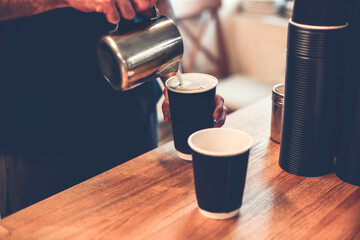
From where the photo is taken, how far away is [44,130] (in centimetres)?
115

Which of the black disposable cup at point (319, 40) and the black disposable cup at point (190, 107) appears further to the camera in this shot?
the black disposable cup at point (190, 107)

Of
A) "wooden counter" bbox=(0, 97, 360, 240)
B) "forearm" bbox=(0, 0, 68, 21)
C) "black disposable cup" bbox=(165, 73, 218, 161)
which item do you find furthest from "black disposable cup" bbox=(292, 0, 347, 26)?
"forearm" bbox=(0, 0, 68, 21)

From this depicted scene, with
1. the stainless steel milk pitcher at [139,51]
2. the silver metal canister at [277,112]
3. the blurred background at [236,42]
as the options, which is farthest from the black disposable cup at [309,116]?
the blurred background at [236,42]

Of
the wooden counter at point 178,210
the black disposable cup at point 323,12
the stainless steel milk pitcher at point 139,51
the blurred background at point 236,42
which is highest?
the black disposable cup at point 323,12

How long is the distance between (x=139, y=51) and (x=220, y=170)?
0.97 ft

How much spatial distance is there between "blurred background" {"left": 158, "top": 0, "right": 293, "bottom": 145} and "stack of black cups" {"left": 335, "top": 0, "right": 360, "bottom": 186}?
217cm

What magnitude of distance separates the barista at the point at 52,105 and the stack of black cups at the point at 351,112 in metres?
0.31

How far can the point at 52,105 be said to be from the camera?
1.14m

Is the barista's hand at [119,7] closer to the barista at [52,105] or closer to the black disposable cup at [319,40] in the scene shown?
Answer: the barista at [52,105]

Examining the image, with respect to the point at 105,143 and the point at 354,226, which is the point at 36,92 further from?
the point at 354,226

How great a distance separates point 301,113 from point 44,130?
0.70 meters

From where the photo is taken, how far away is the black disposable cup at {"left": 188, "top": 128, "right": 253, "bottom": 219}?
28.7 inches

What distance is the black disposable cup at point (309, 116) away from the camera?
0.83 metres

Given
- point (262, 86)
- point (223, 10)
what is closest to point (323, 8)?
point (262, 86)
